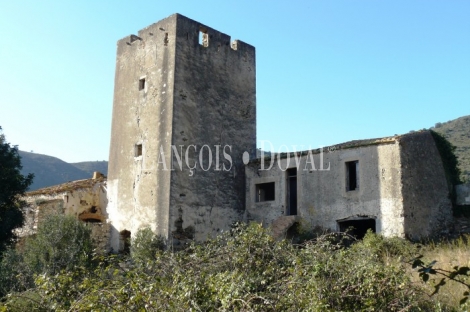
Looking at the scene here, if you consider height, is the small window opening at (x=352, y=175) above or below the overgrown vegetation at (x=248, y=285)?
above

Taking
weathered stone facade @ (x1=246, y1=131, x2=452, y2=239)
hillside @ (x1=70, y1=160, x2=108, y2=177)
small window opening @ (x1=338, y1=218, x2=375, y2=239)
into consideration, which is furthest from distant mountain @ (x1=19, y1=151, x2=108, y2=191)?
small window opening @ (x1=338, y1=218, x2=375, y2=239)

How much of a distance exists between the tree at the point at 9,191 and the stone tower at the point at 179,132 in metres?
3.52

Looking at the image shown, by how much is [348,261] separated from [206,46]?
11420 mm

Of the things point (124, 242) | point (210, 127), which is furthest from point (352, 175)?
point (124, 242)

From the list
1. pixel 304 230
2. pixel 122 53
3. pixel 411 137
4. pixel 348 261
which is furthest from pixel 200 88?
pixel 348 261

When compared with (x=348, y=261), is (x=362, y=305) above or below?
below

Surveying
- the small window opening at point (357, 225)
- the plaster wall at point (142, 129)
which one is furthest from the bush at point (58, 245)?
the small window opening at point (357, 225)

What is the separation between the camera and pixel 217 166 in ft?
58.1

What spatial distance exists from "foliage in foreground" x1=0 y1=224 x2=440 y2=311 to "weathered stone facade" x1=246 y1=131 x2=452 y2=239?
608 cm

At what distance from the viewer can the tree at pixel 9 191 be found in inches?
587

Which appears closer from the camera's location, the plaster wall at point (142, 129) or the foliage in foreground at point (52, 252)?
the foliage in foreground at point (52, 252)

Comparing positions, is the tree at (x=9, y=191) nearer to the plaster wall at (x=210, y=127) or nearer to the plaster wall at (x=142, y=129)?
the plaster wall at (x=142, y=129)

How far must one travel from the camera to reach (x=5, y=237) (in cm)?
1501

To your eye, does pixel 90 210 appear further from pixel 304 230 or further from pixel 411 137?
pixel 411 137
